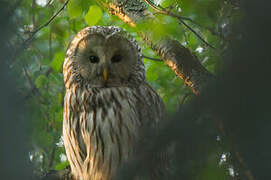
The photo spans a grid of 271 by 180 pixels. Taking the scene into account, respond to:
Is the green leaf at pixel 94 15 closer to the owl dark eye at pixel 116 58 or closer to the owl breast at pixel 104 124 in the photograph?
the owl dark eye at pixel 116 58

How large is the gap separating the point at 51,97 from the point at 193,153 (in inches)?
167

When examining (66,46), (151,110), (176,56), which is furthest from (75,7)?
(66,46)

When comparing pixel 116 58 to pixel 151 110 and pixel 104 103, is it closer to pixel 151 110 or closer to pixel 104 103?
pixel 104 103

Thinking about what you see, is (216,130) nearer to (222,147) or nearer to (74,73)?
(222,147)

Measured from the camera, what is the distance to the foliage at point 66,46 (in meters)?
2.13

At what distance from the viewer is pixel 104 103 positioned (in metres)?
3.67

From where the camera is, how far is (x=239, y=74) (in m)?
1.00

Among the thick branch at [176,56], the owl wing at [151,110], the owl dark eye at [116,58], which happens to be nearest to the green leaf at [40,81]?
the owl dark eye at [116,58]

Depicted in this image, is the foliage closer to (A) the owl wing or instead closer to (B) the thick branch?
(B) the thick branch

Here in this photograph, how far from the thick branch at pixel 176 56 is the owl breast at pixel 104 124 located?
48 cm

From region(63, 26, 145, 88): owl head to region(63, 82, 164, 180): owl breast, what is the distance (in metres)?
0.14

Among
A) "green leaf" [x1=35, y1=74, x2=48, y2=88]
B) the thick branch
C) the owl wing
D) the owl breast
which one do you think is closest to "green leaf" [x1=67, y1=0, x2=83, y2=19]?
the thick branch

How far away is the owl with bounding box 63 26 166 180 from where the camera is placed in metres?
3.47

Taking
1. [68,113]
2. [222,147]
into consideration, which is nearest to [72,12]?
[68,113]
